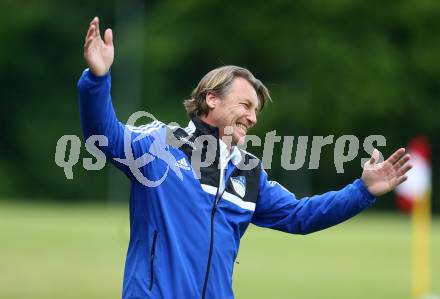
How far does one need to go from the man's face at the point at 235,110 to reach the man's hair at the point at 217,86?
26 mm

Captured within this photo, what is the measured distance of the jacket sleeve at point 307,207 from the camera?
15.3 ft

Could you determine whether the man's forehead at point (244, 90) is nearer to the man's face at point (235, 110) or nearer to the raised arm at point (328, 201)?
the man's face at point (235, 110)

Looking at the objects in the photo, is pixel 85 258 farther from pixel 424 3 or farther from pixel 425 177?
pixel 424 3

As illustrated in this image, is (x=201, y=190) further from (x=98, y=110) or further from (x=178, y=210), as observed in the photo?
(x=98, y=110)

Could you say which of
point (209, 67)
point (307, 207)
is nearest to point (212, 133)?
point (307, 207)

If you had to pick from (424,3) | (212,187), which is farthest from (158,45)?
(212,187)

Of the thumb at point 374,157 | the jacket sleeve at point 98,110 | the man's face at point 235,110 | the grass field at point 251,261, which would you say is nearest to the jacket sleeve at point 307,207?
the thumb at point 374,157

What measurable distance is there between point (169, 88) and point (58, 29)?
4.07 metres

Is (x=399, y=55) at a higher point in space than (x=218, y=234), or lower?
higher

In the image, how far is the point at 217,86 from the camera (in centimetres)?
468

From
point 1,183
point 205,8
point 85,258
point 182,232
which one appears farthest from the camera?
point 205,8

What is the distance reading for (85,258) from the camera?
1480cm

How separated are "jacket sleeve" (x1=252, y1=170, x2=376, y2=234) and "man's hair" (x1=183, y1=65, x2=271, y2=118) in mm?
398

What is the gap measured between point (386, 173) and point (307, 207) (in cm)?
41
